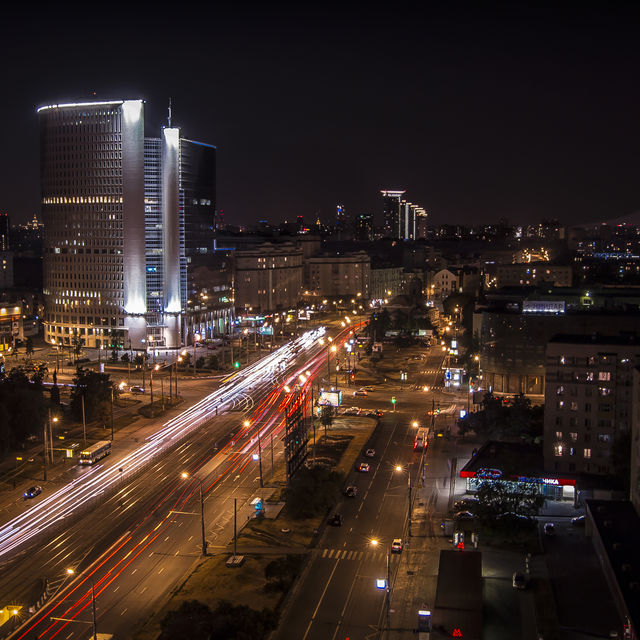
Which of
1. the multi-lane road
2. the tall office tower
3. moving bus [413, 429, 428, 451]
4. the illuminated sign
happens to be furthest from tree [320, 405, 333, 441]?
the tall office tower

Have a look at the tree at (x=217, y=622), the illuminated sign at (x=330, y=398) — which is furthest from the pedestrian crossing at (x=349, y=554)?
the illuminated sign at (x=330, y=398)

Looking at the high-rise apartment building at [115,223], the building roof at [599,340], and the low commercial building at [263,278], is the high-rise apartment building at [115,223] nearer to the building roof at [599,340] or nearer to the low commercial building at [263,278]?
the low commercial building at [263,278]

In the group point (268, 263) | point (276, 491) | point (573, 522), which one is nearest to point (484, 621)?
point (573, 522)

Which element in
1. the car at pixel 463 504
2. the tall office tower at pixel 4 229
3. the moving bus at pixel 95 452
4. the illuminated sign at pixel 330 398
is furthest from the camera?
the tall office tower at pixel 4 229

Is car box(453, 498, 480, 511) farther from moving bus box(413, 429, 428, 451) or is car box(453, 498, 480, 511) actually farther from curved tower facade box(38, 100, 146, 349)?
curved tower facade box(38, 100, 146, 349)

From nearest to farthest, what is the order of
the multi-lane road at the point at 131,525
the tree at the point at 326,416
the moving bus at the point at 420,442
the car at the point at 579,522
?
1. the multi-lane road at the point at 131,525
2. the car at the point at 579,522
3. the moving bus at the point at 420,442
4. the tree at the point at 326,416

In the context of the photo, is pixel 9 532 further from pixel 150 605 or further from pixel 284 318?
pixel 284 318

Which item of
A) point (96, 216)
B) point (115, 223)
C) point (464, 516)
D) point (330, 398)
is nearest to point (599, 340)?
point (464, 516)

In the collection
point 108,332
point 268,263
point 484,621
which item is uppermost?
point 268,263
